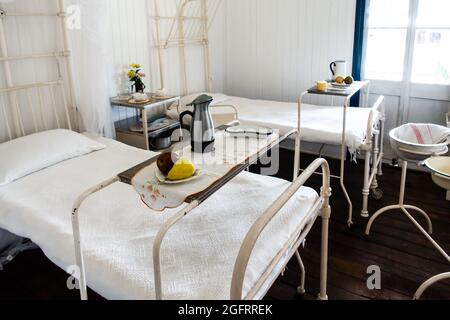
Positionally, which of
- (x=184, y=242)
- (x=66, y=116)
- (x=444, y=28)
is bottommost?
(x=184, y=242)

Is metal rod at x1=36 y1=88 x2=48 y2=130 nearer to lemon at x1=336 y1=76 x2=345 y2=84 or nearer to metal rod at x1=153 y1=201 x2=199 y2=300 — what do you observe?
metal rod at x1=153 y1=201 x2=199 y2=300

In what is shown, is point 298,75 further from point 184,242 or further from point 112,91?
point 184,242

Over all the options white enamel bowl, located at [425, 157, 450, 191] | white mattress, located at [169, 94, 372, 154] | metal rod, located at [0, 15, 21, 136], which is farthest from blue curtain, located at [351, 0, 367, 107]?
metal rod, located at [0, 15, 21, 136]

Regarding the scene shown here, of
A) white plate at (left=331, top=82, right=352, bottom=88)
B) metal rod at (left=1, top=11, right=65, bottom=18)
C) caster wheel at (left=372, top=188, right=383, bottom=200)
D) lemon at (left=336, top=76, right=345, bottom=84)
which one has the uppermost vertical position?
metal rod at (left=1, top=11, right=65, bottom=18)

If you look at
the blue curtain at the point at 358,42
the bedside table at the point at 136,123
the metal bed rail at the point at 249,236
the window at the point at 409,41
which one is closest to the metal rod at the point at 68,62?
the bedside table at the point at 136,123

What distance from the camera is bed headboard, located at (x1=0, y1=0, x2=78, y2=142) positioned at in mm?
2785

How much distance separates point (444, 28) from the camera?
3.69 meters

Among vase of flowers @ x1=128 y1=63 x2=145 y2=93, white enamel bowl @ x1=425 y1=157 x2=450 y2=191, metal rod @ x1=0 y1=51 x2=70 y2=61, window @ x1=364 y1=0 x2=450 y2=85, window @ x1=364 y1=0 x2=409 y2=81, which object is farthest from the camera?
window @ x1=364 y1=0 x2=409 y2=81

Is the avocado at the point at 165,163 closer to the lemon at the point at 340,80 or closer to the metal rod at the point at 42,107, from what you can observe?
the metal rod at the point at 42,107

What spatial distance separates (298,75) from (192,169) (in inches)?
124

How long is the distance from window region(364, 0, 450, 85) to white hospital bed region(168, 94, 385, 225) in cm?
57

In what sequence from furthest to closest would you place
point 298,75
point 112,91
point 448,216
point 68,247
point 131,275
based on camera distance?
1. point 298,75
2. point 112,91
3. point 448,216
4. point 68,247
5. point 131,275
